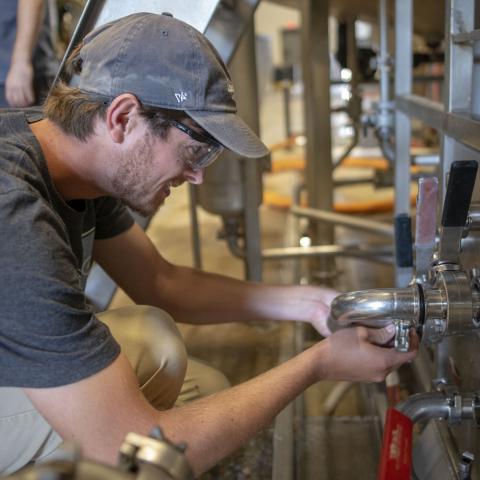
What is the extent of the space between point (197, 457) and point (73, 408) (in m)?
0.15

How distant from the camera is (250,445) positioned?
124cm

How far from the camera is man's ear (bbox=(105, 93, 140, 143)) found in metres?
0.77

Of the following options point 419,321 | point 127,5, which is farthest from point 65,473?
point 127,5

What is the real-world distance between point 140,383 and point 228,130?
398mm

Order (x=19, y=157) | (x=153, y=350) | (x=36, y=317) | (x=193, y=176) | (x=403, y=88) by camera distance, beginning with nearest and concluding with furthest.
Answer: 1. (x=36, y=317)
2. (x=19, y=157)
3. (x=193, y=176)
4. (x=153, y=350)
5. (x=403, y=88)

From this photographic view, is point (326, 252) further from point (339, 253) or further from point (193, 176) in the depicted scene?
point (193, 176)

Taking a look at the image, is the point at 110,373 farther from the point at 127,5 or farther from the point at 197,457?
the point at 127,5

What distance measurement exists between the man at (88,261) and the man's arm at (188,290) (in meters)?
0.09

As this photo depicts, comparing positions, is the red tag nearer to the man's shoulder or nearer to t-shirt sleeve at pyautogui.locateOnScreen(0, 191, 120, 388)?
t-shirt sleeve at pyautogui.locateOnScreen(0, 191, 120, 388)

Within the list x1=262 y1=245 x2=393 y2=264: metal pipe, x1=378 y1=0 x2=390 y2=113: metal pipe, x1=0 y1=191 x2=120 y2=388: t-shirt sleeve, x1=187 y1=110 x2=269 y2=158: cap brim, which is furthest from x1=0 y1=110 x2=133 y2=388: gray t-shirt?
x1=262 y1=245 x2=393 y2=264: metal pipe

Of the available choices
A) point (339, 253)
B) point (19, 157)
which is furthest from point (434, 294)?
point (339, 253)

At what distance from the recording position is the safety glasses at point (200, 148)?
805 mm

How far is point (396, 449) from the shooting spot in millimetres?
776

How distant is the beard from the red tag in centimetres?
42
